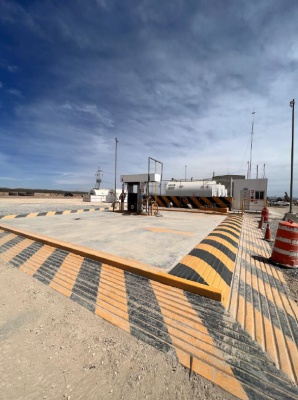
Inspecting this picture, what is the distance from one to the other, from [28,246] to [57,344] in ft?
12.6

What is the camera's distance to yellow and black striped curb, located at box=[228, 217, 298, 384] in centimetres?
208

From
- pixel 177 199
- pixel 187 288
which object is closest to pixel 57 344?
pixel 187 288

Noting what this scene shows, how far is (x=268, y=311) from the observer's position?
9.13ft

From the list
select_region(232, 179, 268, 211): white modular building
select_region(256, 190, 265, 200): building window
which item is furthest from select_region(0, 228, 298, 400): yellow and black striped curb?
select_region(256, 190, 265, 200): building window

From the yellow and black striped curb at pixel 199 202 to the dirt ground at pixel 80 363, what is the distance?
15217 millimetres

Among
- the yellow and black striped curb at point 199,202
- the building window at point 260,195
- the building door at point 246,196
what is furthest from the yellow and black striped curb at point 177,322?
the building window at point 260,195

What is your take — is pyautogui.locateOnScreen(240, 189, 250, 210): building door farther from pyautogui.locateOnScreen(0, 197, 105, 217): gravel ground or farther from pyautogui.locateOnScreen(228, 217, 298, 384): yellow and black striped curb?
pyautogui.locateOnScreen(228, 217, 298, 384): yellow and black striped curb

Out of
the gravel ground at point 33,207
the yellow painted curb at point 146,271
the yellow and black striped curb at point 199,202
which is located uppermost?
the yellow and black striped curb at point 199,202

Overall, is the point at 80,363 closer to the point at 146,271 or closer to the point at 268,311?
the point at 146,271

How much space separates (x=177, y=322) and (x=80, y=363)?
116 centimetres

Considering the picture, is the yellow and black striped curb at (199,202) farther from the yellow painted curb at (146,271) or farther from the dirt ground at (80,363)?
the dirt ground at (80,363)

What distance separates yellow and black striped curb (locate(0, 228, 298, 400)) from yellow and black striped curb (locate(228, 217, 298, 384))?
0.14m

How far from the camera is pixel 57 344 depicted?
223 centimetres

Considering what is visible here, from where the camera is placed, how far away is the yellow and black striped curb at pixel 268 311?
6.81 ft
